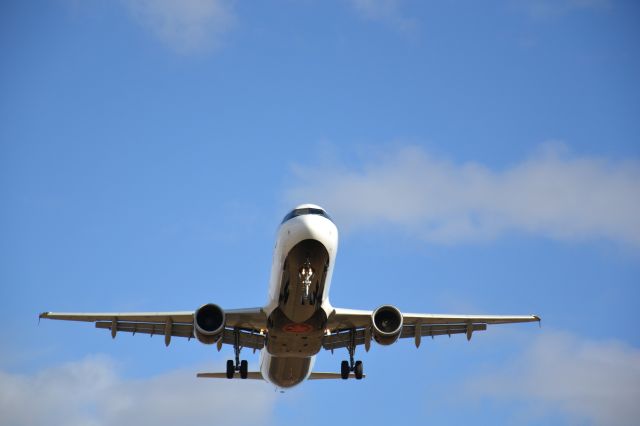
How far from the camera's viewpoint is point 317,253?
29422 millimetres

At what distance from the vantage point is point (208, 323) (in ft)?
104

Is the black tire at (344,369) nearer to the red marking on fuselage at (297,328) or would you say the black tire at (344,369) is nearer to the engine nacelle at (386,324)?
the engine nacelle at (386,324)

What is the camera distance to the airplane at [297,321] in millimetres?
29703

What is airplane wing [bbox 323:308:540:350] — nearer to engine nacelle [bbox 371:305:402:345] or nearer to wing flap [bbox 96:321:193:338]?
engine nacelle [bbox 371:305:402:345]

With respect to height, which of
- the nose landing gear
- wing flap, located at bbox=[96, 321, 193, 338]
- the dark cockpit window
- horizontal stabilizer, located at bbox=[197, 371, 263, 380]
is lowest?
horizontal stabilizer, located at bbox=[197, 371, 263, 380]

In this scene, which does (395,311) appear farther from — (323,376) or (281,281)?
(323,376)

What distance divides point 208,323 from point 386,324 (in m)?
6.32

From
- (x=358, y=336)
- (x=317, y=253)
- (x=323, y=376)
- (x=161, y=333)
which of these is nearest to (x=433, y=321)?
(x=358, y=336)

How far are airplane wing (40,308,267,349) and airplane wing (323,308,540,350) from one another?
2.83 meters

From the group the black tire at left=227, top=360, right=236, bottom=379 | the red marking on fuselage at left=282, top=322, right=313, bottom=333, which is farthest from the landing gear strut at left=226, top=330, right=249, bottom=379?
the red marking on fuselage at left=282, top=322, right=313, bottom=333

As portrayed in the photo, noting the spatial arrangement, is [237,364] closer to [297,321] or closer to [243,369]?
[243,369]

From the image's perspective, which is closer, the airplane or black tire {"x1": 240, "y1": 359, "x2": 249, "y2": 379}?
the airplane

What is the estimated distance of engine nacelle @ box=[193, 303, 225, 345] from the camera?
104 ft

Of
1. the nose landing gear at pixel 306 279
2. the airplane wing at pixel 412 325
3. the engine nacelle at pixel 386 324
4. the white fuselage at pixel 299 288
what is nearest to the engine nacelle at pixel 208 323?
the white fuselage at pixel 299 288
